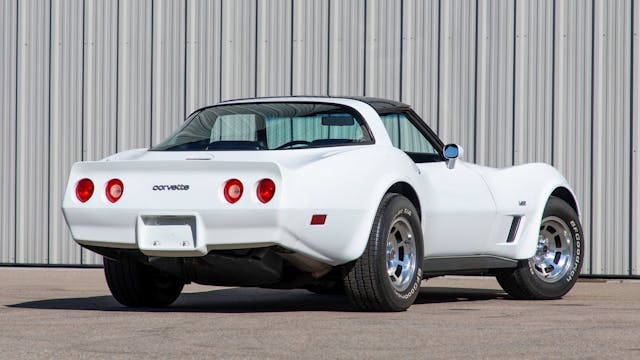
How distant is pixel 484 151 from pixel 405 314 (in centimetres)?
553

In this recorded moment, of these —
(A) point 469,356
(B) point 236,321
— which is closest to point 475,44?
(B) point 236,321

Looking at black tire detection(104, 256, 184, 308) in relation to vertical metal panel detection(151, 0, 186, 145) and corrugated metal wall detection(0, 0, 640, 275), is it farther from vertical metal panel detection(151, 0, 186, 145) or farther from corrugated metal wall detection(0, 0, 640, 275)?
vertical metal panel detection(151, 0, 186, 145)

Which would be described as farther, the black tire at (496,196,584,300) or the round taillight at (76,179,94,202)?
the black tire at (496,196,584,300)

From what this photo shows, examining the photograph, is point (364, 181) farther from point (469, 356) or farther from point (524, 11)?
point (524, 11)

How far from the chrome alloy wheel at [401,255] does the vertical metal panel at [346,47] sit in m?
5.57

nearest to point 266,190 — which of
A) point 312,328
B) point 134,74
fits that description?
point 312,328

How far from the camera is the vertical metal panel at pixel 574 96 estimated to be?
12.4m

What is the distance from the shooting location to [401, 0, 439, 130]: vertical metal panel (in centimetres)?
1287

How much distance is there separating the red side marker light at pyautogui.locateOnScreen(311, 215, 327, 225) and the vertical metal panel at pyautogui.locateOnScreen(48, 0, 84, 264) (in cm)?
708

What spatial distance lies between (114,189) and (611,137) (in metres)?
6.46

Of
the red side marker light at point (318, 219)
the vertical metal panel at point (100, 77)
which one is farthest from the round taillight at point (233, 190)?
the vertical metal panel at point (100, 77)

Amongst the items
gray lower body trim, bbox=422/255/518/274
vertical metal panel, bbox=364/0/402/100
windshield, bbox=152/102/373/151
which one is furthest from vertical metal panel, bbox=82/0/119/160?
gray lower body trim, bbox=422/255/518/274

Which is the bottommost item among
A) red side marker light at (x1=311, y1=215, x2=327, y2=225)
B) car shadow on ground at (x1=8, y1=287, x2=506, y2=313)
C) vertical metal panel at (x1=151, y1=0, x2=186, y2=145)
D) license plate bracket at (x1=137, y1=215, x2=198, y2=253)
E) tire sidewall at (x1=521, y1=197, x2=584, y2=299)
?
car shadow on ground at (x1=8, y1=287, x2=506, y2=313)

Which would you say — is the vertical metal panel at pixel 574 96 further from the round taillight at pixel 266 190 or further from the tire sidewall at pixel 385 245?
the round taillight at pixel 266 190
